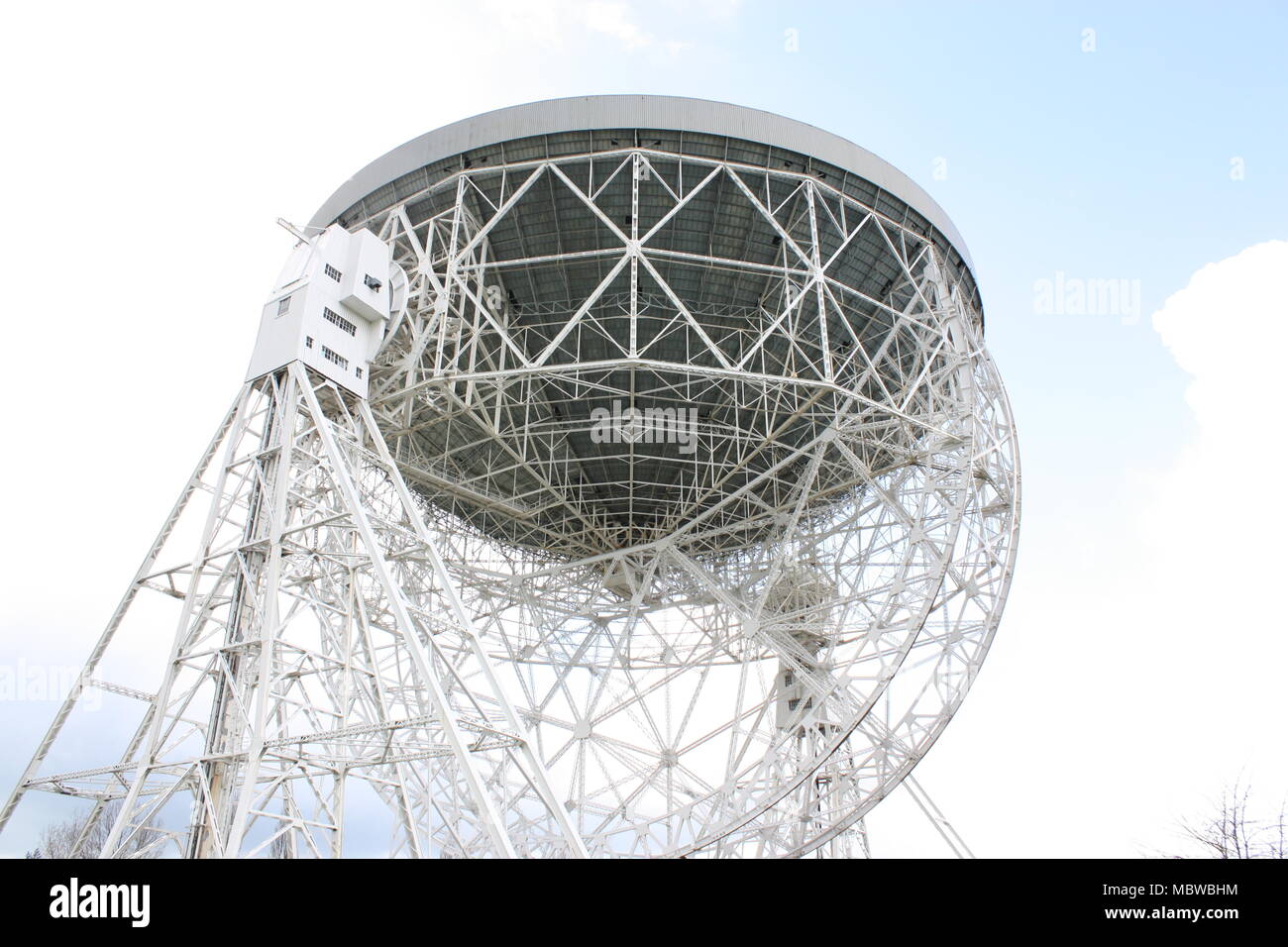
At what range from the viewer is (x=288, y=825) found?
15203mm

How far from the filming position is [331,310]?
61.7 ft

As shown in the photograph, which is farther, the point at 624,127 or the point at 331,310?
the point at 624,127

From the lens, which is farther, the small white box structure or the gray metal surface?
the gray metal surface

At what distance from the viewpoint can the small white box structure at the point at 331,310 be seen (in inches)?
722

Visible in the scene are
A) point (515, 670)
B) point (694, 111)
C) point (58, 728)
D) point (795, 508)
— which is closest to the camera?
point (58, 728)

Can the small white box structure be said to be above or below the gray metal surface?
below

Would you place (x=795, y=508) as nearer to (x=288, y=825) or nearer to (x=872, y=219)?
(x=872, y=219)

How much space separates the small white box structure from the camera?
1833cm

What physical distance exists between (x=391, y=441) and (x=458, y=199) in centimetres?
558
